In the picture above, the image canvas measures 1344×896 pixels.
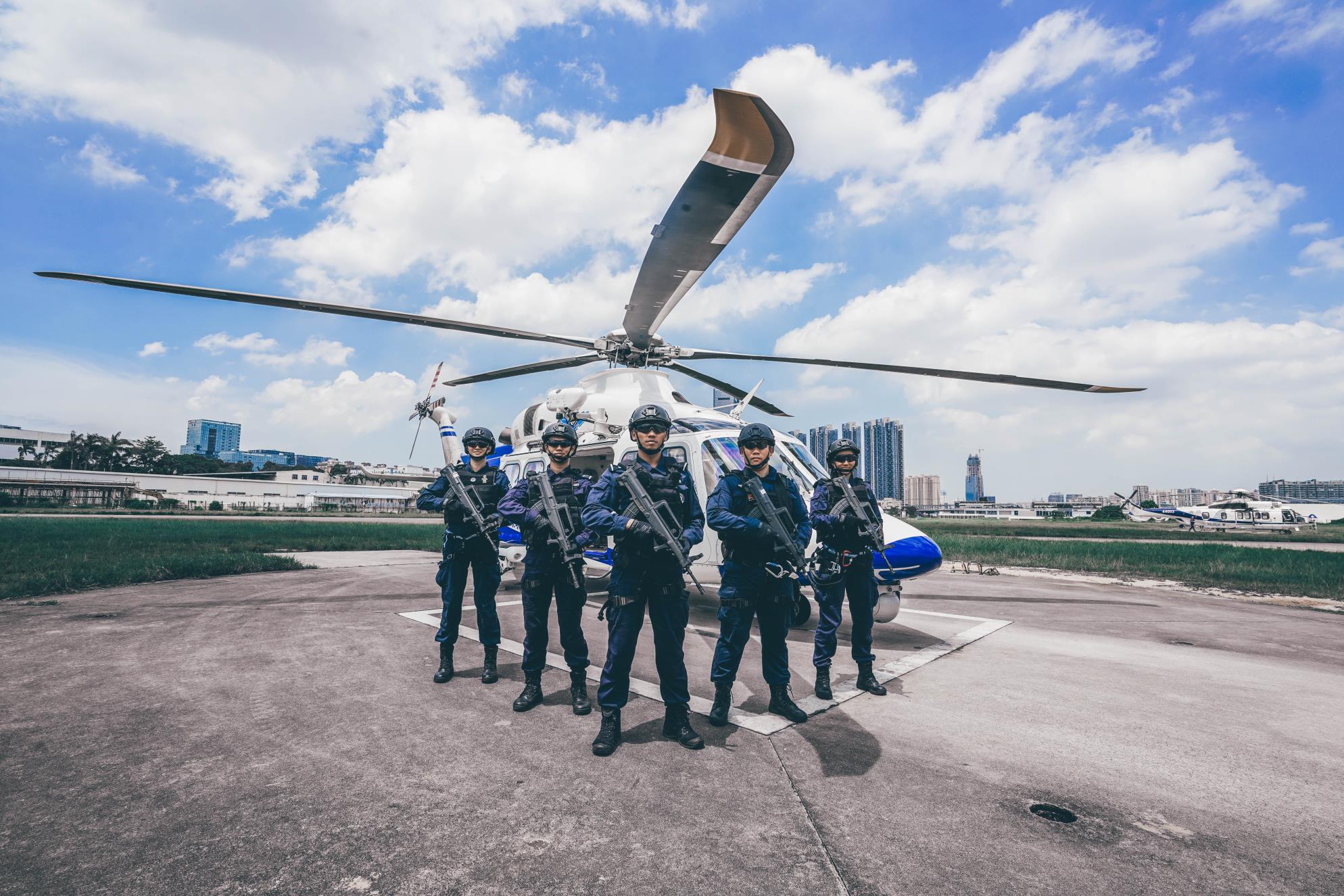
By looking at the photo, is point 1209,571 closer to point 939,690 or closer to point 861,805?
point 939,690

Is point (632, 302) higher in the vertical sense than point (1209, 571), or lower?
higher

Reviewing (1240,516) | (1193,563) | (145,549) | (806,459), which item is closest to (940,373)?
(806,459)

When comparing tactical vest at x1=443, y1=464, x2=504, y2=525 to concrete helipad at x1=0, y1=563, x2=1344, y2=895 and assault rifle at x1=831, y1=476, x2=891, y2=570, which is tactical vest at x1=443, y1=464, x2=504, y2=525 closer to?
concrete helipad at x1=0, y1=563, x2=1344, y2=895

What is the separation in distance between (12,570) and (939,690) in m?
14.2

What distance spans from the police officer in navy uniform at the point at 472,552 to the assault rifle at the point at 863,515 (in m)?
2.79

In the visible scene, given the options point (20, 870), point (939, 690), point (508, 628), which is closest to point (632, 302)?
point (508, 628)

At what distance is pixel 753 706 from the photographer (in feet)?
13.8

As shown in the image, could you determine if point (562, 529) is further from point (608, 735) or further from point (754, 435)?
point (754, 435)

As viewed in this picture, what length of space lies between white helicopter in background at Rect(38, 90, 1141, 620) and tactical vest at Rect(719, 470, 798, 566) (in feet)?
3.21

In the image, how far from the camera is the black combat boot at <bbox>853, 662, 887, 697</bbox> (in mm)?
4574

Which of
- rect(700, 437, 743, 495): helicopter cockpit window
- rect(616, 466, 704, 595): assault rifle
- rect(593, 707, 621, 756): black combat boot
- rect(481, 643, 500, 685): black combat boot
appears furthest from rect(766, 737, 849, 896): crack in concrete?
rect(700, 437, 743, 495): helicopter cockpit window

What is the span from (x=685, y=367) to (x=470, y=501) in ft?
16.2

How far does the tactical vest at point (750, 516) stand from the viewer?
13.1ft

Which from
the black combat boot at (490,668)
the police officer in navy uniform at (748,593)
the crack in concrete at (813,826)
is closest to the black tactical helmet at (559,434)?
the police officer in navy uniform at (748,593)
